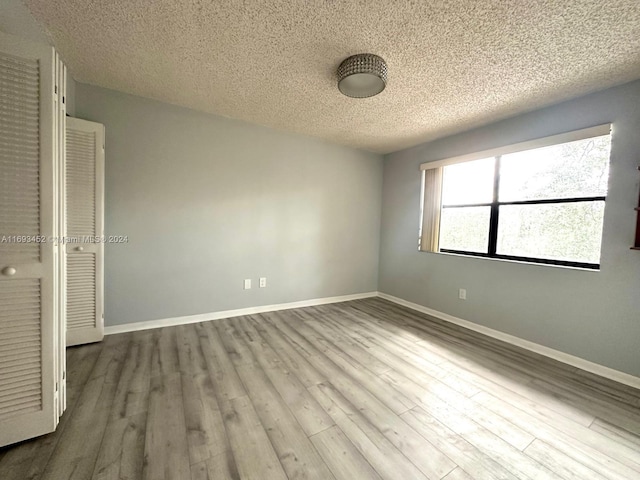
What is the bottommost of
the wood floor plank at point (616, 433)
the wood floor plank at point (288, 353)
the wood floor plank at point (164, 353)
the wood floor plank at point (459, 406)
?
the wood floor plank at point (164, 353)

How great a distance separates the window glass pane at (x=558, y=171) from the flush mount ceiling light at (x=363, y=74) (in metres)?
1.96

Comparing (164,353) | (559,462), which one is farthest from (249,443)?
(559,462)

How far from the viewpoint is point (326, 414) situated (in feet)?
5.11

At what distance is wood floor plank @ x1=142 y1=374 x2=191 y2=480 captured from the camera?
1153 mm

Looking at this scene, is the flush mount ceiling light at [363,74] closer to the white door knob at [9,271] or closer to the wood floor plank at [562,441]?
the white door knob at [9,271]

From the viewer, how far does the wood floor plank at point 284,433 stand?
3.88ft

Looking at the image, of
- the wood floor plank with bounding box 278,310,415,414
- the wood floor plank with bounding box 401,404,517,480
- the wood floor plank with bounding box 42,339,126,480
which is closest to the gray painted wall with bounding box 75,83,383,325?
the wood floor plank with bounding box 42,339,126,480

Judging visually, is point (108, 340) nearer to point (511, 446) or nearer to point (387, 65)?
point (511, 446)

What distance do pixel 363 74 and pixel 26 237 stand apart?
7.46 ft

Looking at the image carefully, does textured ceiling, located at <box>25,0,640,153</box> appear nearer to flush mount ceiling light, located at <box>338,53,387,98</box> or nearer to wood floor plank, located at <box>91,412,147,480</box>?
flush mount ceiling light, located at <box>338,53,387,98</box>

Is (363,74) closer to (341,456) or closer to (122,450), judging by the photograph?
(341,456)

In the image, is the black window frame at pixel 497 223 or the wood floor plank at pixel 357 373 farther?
the black window frame at pixel 497 223

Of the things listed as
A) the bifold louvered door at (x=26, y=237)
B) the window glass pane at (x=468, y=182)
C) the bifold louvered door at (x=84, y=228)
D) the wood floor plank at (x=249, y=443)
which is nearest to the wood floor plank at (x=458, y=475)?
the wood floor plank at (x=249, y=443)

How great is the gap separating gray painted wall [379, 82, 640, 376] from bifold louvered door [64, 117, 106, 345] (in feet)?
12.8
